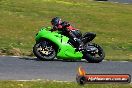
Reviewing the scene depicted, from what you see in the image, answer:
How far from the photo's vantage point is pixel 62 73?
13852mm

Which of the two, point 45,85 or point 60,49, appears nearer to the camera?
point 45,85

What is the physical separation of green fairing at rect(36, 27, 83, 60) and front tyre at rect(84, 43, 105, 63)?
Result: 0.80 feet

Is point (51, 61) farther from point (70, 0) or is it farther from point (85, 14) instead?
point (70, 0)

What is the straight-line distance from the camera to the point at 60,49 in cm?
1711

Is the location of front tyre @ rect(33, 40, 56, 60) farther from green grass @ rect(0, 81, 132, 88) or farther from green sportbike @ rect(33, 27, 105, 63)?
green grass @ rect(0, 81, 132, 88)

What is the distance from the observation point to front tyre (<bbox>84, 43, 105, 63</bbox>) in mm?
17156

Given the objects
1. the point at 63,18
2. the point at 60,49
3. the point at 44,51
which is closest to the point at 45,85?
the point at 44,51

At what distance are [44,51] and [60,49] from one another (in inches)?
23.3

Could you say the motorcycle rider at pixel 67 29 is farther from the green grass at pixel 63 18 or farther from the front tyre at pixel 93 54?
the green grass at pixel 63 18

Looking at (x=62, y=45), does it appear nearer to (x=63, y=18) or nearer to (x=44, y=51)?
(x=44, y=51)

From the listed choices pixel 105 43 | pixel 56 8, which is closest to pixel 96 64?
pixel 105 43

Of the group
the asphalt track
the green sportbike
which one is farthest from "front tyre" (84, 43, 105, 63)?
the asphalt track

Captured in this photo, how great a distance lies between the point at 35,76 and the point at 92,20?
25.6 meters

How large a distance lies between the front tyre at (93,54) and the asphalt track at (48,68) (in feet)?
0.66
